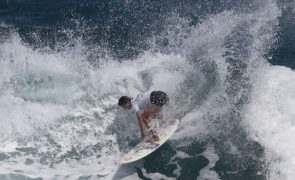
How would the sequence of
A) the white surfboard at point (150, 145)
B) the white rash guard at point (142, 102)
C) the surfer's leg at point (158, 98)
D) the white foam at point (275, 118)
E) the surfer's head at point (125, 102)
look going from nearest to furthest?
the white foam at point (275, 118), the white surfboard at point (150, 145), the surfer's leg at point (158, 98), the surfer's head at point (125, 102), the white rash guard at point (142, 102)

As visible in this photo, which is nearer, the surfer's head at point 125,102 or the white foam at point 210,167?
the white foam at point 210,167

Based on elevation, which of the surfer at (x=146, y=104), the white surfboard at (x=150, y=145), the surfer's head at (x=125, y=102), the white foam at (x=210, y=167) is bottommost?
the white foam at (x=210, y=167)

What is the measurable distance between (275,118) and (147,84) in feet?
13.1

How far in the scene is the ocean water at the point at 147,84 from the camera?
416 inches

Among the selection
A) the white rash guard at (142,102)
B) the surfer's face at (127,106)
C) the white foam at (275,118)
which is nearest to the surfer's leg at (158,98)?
the white rash guard at (142,102)

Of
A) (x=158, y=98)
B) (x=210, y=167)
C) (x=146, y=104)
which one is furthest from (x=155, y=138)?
(x=210, y=167)

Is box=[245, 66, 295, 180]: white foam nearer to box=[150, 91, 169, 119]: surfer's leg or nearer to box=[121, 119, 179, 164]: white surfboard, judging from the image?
box=[121, 119, 179, 164]: white surfboard

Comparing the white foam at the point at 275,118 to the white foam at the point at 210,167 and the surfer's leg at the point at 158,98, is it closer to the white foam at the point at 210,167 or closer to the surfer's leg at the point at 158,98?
the white foam at the point at 210,167

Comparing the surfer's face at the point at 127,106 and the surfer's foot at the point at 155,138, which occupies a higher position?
the surfer's face at the point at 127,106

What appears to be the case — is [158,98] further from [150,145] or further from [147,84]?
[147,84]

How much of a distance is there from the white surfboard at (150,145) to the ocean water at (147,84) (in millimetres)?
270

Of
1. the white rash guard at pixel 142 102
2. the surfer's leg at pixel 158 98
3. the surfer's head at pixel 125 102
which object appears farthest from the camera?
the white rash guard at pixel 142 102

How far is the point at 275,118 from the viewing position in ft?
37.0

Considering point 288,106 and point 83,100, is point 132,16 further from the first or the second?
point 288,106
